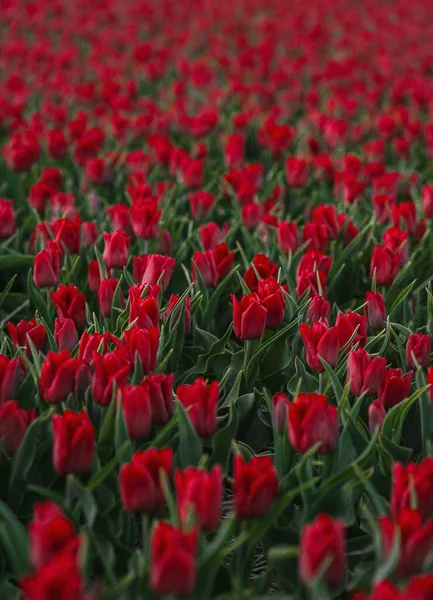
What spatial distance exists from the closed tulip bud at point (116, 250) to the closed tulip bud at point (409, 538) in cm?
128

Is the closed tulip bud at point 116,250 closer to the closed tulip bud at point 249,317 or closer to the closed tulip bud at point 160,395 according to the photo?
the closed tulip bud at point 249,317

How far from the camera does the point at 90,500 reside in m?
1.56

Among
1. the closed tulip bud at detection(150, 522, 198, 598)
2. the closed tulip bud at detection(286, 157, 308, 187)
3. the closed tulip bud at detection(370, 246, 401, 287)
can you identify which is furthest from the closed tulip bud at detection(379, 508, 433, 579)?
the closed tulip bud at detection(286, 157, 308, 187)

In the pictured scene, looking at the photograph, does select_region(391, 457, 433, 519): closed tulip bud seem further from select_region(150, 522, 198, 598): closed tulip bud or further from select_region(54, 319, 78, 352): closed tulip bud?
select_region(54, 319, 78, 352): closed tulip bud

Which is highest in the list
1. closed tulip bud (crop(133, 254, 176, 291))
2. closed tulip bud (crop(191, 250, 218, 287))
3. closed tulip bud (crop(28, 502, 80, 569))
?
closed tulip bud (crop(28, 502, 80, 569))

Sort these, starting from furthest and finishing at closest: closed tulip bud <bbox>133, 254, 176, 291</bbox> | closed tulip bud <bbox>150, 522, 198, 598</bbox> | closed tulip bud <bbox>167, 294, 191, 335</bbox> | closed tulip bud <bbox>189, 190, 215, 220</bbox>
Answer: closed tulip bud <bbox>189, 190, 215, 220</bbox>
closed tulip bud <bbox>133, 254, 176, 291</bbox>
closed tulip bud <bbox>167, 294, 191, 335</bbox>
closed tulip bud <bbox>150, 522, 198, 598</bbox>

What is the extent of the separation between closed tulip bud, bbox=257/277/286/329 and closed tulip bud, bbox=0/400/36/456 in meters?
0.63

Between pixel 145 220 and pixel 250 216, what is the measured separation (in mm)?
470

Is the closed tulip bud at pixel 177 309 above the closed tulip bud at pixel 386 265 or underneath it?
above

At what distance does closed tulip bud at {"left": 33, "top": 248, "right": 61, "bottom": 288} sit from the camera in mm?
2295

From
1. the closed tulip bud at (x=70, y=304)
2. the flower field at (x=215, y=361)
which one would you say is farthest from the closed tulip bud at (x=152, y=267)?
the closed tulip bud at (x=70, y=304)

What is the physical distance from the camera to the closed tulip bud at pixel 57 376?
1720 mm

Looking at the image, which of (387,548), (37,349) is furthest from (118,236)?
(387,548)

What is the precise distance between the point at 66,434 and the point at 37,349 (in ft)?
1.72
